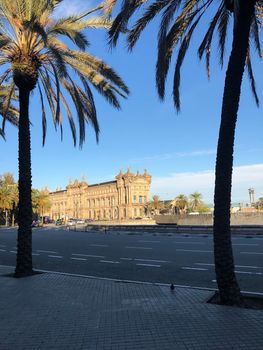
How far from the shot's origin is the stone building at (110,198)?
419 feet

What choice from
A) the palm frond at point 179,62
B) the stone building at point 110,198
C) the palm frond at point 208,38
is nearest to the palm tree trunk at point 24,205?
the palm frond at point 179,62

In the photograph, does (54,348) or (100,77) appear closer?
(54,348)

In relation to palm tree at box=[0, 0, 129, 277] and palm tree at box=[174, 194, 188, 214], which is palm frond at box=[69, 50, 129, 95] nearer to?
palm tree at box=[0, 0, 129, 277]

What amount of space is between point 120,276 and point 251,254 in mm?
7318

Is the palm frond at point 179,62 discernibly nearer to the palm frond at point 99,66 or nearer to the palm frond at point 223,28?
the palm frond at point 223,28

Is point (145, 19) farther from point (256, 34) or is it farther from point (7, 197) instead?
point (7, 197)

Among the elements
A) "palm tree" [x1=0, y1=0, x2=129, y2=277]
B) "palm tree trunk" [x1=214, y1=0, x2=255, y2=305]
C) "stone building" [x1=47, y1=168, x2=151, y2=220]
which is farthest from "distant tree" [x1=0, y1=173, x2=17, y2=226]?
"palm tree trunk" [x1=214, y1=0, x2=255, y2=305]

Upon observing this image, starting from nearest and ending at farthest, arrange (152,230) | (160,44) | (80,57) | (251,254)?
1. (160,44)
2. (80,57)
3. (251,254)
4. (152,230)

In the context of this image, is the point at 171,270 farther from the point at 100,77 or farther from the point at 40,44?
the point at 40,44

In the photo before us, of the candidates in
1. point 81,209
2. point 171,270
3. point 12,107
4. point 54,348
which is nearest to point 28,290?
point 54,348

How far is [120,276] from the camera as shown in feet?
40.0

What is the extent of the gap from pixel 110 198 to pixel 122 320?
12939cm

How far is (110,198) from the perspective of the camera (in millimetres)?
135250

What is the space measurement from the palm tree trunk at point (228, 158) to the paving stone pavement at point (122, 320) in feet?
2.11
